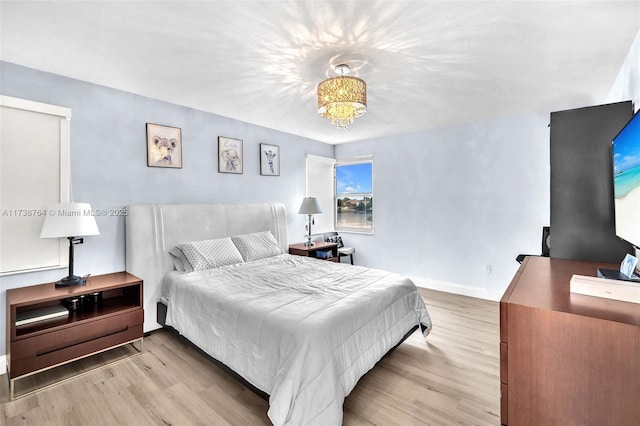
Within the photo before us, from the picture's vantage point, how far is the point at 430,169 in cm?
445

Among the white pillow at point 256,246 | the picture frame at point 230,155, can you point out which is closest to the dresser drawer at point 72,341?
the white pillow at point 256,246

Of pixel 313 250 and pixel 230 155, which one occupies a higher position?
pixel 230 155

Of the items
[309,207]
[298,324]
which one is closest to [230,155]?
[309,207]

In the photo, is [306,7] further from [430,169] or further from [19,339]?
[430,169]

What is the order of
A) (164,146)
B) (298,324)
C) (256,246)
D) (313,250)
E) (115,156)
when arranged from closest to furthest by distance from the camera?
(298,324)
(115,156)
(164,146)
(256,246)
(313,250)

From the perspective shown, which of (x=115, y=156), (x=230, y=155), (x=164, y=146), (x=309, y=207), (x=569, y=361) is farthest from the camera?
(x=309, y=207)

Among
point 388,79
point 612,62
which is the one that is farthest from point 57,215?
point 612,62

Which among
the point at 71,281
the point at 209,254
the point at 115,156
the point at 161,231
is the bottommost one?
the point at 71,281

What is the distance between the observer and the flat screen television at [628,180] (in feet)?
4.36

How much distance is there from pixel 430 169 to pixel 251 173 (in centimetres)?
272

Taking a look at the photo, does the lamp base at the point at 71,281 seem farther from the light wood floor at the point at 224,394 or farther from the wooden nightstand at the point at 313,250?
the wooden nightstand at the point at 313,250

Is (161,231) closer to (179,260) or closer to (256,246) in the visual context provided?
(179,260)

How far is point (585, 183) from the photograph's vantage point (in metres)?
1.98

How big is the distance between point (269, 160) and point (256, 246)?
4.67 ft
